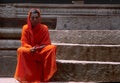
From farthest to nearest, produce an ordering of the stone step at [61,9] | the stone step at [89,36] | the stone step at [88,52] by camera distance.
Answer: the stone step at [61,9]
the stone step at [89,36]
the stone step at [88,52]

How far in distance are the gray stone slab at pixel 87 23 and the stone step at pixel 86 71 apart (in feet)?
4.80

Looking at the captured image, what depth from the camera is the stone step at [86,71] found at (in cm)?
551

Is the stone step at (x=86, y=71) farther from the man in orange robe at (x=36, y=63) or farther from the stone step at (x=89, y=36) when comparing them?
the stone step at (x=89, y=36)

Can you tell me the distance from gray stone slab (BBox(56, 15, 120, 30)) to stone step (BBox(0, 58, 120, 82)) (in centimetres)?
146

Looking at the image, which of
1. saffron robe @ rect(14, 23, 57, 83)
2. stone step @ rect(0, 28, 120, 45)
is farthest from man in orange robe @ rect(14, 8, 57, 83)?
stone step @ rect(0, 28, 120, 45)

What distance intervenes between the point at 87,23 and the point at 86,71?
1.70 metres

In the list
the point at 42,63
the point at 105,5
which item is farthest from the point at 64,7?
the point at 42,63

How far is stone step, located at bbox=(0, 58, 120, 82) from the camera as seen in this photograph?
5.51 m

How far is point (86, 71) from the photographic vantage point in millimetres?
5578

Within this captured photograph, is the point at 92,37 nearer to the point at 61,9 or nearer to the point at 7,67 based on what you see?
the point at 7,67

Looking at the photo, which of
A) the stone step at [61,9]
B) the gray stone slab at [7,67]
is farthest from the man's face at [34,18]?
the stone step at [61,9]

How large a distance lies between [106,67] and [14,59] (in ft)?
9.50

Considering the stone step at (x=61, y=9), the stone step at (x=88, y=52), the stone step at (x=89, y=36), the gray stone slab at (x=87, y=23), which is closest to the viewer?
the stone step at (x=88, y=52)

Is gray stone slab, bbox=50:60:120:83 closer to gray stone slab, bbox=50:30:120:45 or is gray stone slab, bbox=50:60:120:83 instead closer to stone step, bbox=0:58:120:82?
stone step, bbox=0:58:120:82
